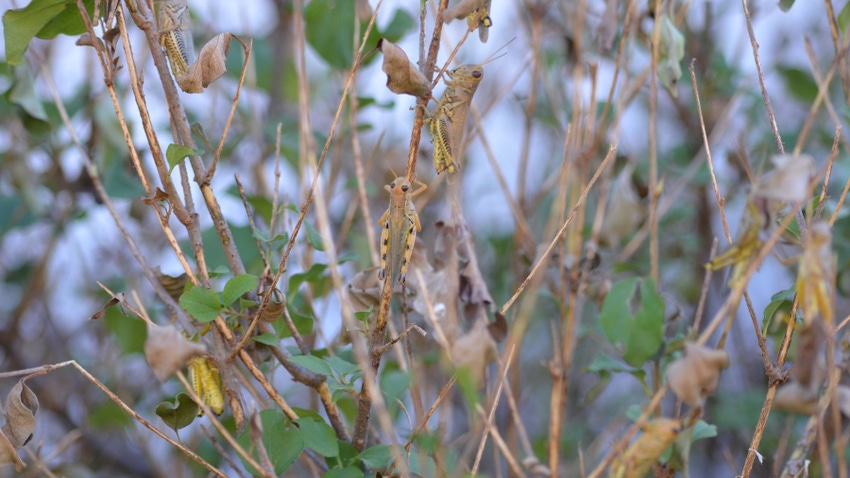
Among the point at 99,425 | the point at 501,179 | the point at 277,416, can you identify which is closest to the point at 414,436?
the point at 277,416

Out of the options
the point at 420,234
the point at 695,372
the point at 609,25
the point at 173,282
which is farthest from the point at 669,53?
the point at 420,234

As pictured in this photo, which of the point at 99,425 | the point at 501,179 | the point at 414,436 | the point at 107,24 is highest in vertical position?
the point at 107,24

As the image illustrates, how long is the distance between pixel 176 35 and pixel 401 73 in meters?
0.27

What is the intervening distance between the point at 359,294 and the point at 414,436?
0.56ft

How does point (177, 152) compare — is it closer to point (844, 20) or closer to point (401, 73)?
point (401, 73)

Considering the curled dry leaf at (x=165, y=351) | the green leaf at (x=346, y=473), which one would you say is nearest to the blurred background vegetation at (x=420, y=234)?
the green leaf at (x=346, y=473)

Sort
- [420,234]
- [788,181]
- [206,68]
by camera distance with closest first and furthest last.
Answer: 1. [788,181]
2. [206,68]
3. [420,234]

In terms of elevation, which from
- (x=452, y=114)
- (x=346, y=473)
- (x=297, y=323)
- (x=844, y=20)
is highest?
(x=844, y=20)

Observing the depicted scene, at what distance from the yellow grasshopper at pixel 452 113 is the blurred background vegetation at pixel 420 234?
0.14 feet

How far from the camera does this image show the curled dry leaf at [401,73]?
552mm

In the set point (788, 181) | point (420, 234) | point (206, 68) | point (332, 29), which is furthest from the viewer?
point (420, 234)

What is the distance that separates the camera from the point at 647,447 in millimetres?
517

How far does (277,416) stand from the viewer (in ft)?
2.24

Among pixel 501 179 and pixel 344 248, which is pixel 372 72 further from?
pixel 501 179
